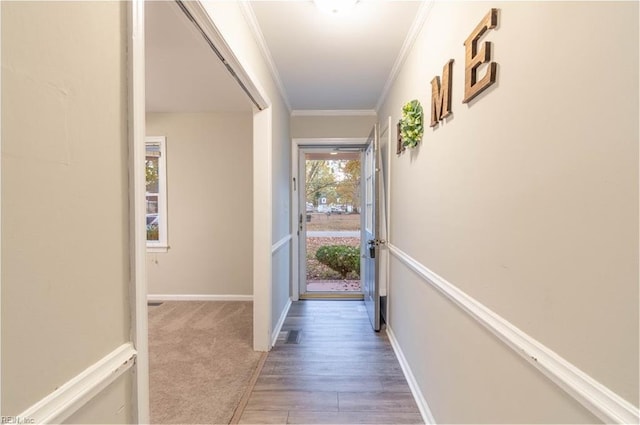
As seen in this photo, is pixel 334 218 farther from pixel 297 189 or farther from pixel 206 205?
pixel 206 205

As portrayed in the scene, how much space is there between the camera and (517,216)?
2.90 ft

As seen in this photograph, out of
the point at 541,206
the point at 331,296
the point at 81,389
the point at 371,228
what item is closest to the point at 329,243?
the point at 331,296

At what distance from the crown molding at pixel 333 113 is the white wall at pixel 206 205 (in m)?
0.66

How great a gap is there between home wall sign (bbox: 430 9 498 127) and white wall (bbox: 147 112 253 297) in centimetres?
275

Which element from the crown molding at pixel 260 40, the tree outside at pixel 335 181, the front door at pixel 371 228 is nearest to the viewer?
the crown molding at pixel 260 40

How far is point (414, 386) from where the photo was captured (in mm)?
1939

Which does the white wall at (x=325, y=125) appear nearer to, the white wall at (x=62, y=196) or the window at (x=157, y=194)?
the window at (x=157, y=194)

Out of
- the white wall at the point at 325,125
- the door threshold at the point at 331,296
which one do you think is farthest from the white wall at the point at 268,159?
the door threshold at the point at 331,296

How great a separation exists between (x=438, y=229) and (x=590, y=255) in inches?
35.2

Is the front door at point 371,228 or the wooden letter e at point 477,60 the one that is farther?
the front door at point 371,228

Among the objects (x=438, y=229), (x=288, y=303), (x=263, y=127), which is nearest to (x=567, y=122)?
(x=438, y=229)

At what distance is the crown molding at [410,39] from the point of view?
1707mm

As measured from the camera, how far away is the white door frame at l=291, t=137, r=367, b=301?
147 inches

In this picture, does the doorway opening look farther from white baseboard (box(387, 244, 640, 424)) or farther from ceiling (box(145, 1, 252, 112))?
white baseboard (box(387, 244, 640, 424))
